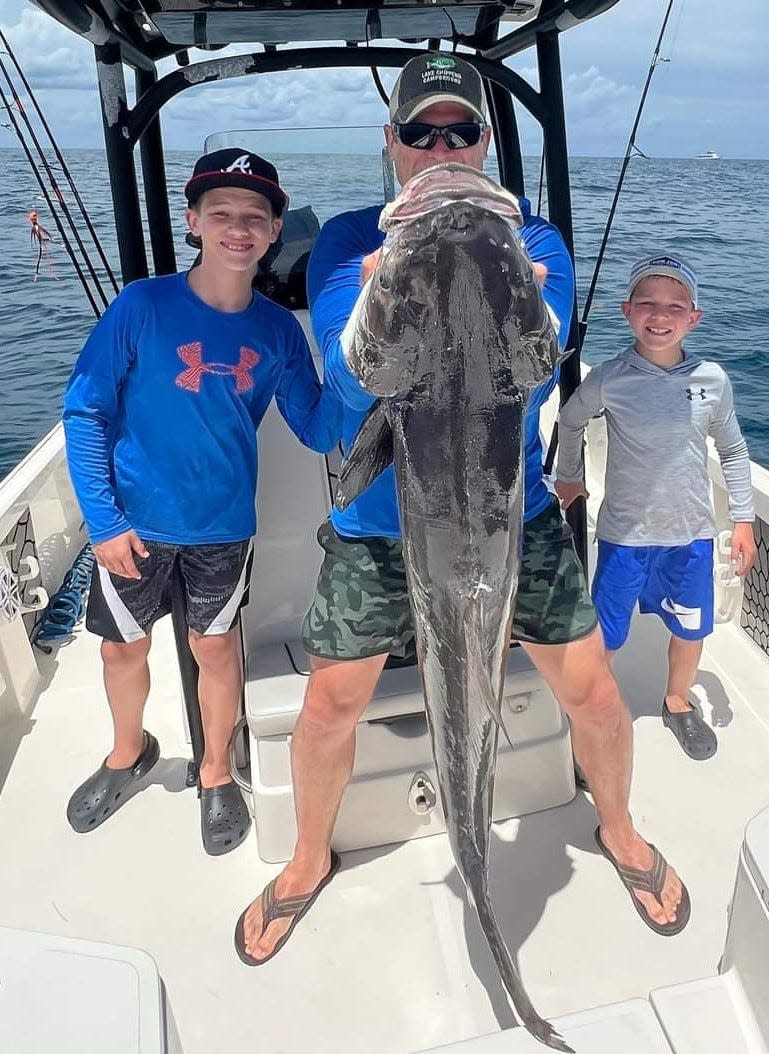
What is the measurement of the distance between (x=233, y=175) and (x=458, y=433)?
1.15 meters

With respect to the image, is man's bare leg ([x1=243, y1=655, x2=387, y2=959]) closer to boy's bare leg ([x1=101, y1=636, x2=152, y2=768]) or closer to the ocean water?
boy's bare leg ([x1=101, y1=636, x2=152, y2=768])

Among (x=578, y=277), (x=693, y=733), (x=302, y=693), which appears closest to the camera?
(x=302, y=693)

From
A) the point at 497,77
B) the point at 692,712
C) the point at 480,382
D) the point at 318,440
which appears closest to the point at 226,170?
the point at 318,440

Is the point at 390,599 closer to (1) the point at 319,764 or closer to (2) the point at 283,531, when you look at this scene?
(1) the point at 319,764

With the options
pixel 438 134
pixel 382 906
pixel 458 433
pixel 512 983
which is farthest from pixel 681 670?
pixel 438 134

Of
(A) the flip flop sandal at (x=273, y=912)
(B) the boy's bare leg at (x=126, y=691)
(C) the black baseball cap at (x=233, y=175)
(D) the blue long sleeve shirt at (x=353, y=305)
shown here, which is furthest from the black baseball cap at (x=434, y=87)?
(A) the flip flop sandal at (x=273, y=912)

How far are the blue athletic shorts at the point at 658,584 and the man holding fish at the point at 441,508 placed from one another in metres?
0.68

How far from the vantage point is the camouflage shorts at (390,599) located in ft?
7.10

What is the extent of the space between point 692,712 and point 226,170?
2.58 meters

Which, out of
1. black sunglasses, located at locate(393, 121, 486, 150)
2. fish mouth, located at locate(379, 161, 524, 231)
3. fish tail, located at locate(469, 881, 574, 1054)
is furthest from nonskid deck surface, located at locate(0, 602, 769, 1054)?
black sunglasses, located at locate(393, 121, 486, 150)

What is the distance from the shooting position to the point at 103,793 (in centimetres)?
295

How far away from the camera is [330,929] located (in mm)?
2443

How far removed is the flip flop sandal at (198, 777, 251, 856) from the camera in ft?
8.96

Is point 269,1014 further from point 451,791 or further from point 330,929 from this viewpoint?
point 451,791
